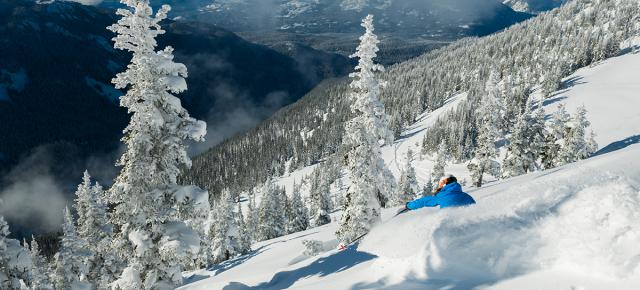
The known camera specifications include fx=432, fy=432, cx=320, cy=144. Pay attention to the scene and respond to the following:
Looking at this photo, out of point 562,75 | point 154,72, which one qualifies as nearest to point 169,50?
point 154,72

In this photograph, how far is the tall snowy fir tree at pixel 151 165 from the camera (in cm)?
1584

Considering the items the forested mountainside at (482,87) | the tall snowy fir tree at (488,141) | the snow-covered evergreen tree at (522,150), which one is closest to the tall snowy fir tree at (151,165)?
the tall snowy fir tree at (488,141)

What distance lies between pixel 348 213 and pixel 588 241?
1942 cm

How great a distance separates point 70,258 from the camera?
93.9 ft

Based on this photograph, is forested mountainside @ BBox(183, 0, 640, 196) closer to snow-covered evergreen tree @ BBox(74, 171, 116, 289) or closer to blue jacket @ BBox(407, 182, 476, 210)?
snow-covered evergreen tree @ BBox(74, 171, 116, 289)

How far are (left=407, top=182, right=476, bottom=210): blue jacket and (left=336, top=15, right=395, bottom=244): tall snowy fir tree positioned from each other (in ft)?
46.3

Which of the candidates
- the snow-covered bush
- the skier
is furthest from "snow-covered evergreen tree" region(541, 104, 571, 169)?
the skier

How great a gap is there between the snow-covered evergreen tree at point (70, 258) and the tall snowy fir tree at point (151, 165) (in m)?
14.4

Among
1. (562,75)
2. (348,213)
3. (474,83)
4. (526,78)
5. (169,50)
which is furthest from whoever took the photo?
(474,83)

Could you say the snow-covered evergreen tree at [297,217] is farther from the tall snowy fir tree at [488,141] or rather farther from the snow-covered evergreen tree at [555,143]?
the snow-covered evergreen tree at [555,143]

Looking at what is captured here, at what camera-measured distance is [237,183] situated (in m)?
169

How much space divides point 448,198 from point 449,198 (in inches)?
1.0

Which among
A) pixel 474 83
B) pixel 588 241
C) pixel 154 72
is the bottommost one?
pixel 588 241

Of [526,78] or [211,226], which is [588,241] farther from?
[526,78]
